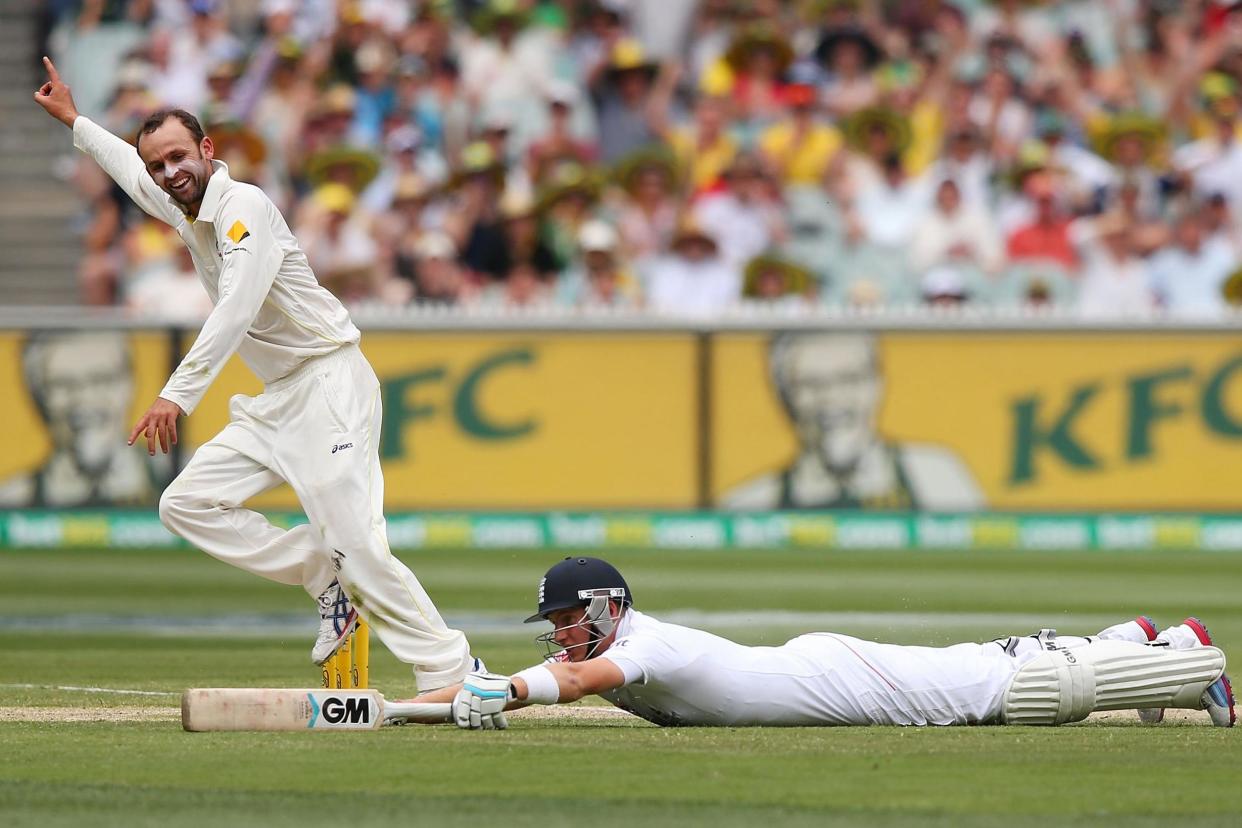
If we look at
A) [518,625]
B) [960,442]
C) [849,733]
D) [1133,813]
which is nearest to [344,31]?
[960,442]

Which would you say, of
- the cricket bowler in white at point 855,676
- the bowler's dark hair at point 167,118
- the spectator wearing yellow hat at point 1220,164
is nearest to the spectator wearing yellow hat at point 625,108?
the spectator wearing yellow hat at point 1220,164

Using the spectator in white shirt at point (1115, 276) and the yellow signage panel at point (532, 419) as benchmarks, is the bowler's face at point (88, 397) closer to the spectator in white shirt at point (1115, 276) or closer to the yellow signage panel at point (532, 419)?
the yellow signage panel at point (532, 419)

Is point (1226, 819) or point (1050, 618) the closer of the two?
point (1226, 819)

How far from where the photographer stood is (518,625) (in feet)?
39.1

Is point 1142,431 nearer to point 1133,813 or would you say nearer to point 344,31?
point 344,31

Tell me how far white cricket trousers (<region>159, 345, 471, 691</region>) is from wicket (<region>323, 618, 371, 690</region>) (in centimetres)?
16

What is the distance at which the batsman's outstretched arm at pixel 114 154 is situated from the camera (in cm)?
838

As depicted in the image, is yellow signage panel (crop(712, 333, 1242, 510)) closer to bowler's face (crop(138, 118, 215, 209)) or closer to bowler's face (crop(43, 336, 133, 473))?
bowler's face (crop(43, 336, 133, 473))

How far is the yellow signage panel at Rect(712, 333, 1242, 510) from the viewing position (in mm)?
16188

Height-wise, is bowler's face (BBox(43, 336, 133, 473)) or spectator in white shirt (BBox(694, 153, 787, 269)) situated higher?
spectator in white shirt (BBox(694, 153, 787, 269))

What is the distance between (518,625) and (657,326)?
4.91m

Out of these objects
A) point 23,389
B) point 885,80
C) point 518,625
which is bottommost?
point 518,625

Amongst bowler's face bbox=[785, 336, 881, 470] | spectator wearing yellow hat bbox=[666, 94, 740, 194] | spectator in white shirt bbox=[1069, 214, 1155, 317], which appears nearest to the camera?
bowler's face bbox=[785, 336, 881, 470]

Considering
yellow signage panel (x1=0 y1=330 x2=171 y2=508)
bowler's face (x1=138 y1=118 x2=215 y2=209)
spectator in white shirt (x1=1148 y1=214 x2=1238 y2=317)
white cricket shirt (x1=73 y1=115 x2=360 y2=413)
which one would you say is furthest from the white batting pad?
spectator in white shirt (x1=1148 y1=214 x2=1238 y2=317)
